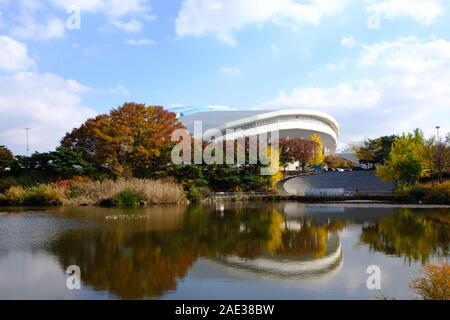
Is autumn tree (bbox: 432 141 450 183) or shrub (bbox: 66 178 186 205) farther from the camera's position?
autumn tree (bbox: 432 141 450 183)

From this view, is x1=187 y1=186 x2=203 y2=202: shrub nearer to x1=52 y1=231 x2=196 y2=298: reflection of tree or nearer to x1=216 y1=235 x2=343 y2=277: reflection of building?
x1=52 y1=231 x2=196 y2=298: reflection of tree

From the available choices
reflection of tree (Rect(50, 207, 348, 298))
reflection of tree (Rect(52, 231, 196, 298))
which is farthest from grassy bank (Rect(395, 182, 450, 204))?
reflection of tree (Rect(52, 231, 196, 298))

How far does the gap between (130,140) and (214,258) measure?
67.1 ft

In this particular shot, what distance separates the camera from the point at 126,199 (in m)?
23.3

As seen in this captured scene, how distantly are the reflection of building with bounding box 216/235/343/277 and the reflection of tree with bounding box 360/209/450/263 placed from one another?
1.34m

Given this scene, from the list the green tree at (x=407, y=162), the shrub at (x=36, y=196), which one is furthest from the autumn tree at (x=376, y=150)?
the shrub at (x=36, y=196)

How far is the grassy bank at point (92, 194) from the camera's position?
23.5 metres

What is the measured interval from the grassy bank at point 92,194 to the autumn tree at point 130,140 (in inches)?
142

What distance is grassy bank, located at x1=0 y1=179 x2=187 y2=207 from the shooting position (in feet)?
77.0

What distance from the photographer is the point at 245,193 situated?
104ft
